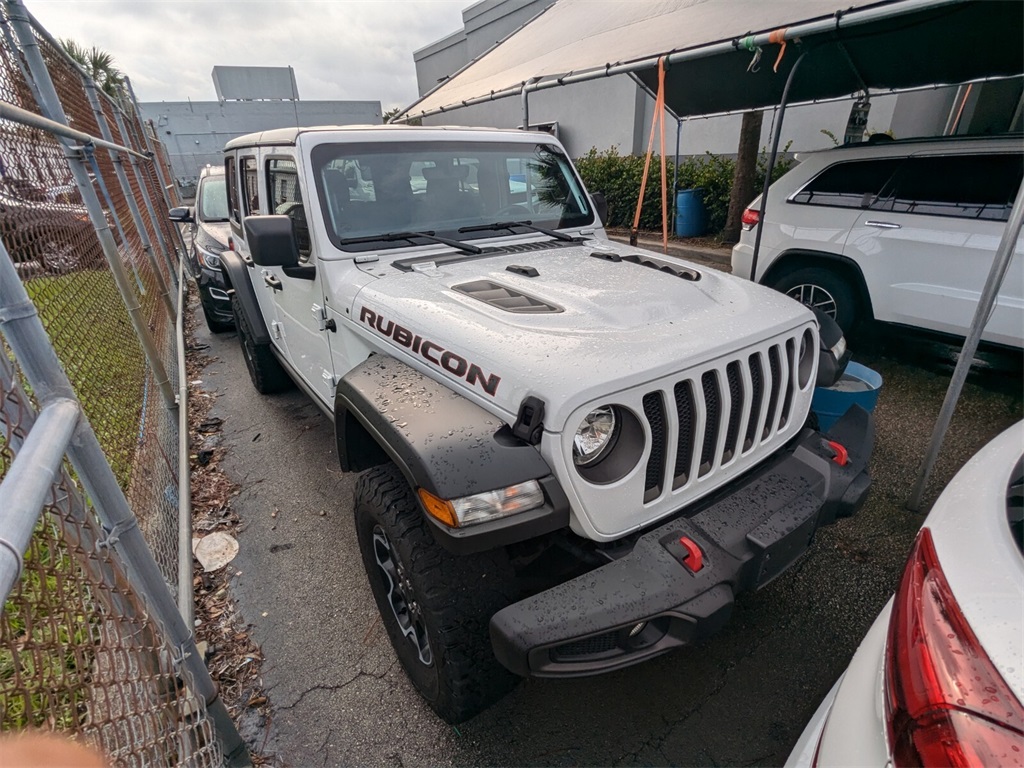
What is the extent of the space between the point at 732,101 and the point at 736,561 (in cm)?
605

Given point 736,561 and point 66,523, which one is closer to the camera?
point 66,523

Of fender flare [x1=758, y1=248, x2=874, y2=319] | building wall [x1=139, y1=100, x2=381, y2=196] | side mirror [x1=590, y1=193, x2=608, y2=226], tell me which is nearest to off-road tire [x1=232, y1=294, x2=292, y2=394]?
side mirror [x1=590, y1=193, x2=608, y2=226]

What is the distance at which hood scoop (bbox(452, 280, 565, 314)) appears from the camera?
1.93 m

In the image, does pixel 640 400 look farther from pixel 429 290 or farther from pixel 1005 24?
pixel 1005 24

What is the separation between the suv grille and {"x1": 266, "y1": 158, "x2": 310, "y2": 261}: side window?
2.01 meters

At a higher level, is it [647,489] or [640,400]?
[640,400]

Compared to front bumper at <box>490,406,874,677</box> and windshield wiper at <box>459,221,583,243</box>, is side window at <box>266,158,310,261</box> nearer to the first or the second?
windshield wiper at <box>459,221,583,243</box>

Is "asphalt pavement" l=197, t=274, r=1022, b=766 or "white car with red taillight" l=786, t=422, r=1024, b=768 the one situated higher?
"white car with red taillight" l=786, t=422, r=1024, b=768

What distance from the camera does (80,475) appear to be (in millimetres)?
1197

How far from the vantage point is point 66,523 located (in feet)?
3.57

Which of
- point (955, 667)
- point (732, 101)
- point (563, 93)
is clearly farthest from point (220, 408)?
point (563, 93)

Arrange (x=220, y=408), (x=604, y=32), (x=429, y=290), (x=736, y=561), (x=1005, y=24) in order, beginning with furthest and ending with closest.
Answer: (x=604, y=32)
(x=220, y=408)
(x=1005, y=24)
(x=429, y=290)
(x=736, y=561)

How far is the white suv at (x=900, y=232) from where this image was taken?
3.57m

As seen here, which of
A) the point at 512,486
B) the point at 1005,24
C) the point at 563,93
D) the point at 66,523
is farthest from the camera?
the point at 563,93
